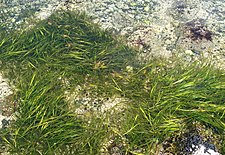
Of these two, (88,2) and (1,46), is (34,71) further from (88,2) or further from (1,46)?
(88,2)

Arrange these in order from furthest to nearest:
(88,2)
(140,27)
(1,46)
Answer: (88,2) → (140,27) → (1,46)

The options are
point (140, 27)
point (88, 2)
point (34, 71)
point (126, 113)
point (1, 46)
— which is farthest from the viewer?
point (88, 2)

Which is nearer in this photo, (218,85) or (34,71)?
(218,85)

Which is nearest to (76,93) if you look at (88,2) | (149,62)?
(149,62)

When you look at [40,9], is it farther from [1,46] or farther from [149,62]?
[149,62]

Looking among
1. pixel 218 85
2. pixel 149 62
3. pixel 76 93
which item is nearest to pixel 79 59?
pixel 76 93

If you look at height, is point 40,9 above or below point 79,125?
above
